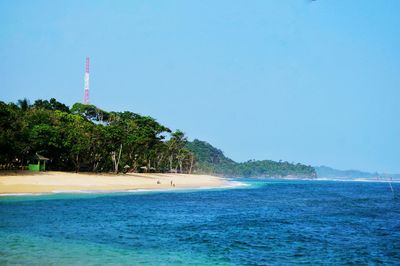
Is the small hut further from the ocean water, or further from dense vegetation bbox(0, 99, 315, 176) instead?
the ocean water

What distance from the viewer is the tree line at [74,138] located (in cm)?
5078

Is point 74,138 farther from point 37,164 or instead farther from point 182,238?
point 182,238

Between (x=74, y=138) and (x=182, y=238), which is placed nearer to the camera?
(x=182, y=238)

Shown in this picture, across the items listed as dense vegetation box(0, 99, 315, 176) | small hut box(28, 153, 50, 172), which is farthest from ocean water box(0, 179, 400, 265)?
small hut box(28, 153, 50, 172)

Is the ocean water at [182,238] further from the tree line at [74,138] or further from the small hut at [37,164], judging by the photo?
the small hut at [37,164]

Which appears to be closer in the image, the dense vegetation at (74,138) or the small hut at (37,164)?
the dense vegetation at (74,138)

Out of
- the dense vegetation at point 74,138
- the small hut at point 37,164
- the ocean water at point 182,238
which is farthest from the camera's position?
the small hut at point 37,164

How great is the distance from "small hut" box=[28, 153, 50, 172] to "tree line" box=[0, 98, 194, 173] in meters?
0.77

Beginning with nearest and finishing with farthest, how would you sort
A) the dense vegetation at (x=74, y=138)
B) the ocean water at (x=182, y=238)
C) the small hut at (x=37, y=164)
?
the ocean water at (x=182, y=238) < the dense vegetation at (x=74, y=138) < the small hut at (x=37, y=164)

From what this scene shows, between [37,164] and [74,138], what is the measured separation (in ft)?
21.4

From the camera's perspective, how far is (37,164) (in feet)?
191

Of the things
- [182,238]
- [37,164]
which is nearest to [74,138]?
[37,164]

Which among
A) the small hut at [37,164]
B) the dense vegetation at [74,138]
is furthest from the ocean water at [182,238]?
the small hut at [37,164]

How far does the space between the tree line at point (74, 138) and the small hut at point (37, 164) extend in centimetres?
77
